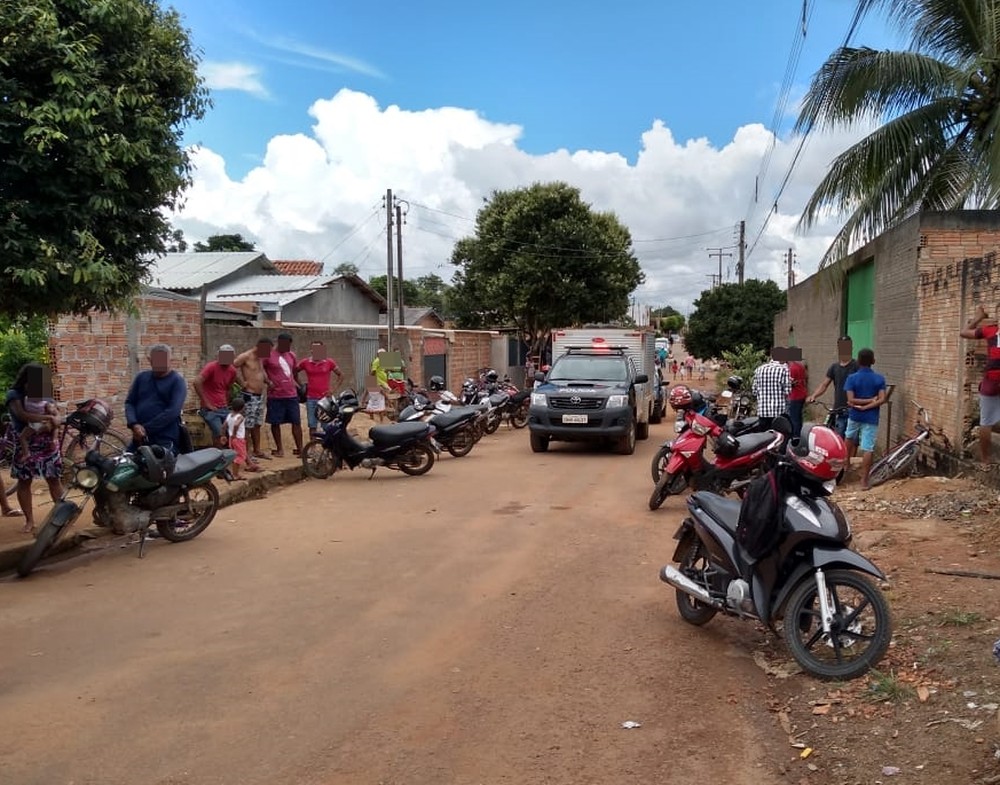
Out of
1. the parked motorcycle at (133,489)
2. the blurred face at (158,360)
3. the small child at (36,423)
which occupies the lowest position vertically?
the parked motorcycle at (133,489)

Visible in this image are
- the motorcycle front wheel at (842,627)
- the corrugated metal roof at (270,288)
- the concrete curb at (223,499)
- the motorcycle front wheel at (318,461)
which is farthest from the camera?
the corrugated metal roof at (270,288)

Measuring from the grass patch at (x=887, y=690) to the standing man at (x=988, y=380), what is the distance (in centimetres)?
511

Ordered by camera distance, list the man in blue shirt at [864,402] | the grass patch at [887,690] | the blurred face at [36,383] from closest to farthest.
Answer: the grass patch at [887,690], the blurred face at [36,383], the man in blue shirt at [864,402]

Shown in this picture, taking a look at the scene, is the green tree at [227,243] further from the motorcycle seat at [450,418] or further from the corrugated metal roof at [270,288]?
the motorcycle seat at [450,418]

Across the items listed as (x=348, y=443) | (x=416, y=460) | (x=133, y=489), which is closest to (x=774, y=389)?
(x=416, y=460)

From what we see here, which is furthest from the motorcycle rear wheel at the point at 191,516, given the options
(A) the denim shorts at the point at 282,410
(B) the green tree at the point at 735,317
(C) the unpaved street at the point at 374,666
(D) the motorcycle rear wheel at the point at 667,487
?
(B) the green tree at the point at 735,317

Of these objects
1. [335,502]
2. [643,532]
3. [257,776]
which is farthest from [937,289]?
[257,776]

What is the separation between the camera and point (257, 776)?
336 centimetres

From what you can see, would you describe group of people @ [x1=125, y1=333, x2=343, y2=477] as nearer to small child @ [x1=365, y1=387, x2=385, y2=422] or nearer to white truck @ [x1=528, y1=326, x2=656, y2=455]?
small child @ [x1=365, y1=387, x2=385, y2=422]

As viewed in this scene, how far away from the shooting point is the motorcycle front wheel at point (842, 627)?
4164mm

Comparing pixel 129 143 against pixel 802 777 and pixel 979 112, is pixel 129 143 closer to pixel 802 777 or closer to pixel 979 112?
pixel 802 777

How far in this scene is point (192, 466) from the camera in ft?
24.0

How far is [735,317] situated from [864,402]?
22.6m

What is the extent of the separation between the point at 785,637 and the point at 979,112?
10.8 meters
